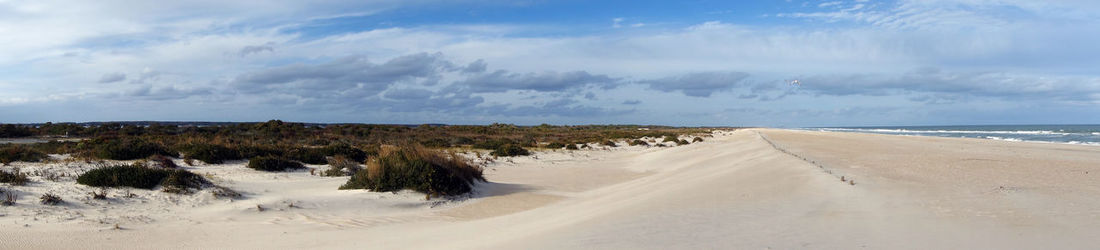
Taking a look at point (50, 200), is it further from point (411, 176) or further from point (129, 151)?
point (129, 151)

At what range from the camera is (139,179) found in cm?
978

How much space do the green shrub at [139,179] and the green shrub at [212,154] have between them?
5317mm

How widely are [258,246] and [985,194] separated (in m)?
→ 10.2

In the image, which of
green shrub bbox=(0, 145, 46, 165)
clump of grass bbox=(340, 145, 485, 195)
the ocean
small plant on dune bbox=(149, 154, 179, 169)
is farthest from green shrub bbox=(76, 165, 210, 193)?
the ocean

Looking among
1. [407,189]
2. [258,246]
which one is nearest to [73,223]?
[258,246]

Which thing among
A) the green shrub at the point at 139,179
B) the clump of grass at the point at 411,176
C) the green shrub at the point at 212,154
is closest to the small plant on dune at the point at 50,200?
the green shrub at the point at 139,179

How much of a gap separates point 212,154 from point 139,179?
5949 millimetres

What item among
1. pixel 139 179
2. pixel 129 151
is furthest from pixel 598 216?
pixel 129 151

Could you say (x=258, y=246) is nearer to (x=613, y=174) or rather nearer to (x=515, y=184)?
(x=515, y=184)

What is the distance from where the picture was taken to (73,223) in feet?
25.3

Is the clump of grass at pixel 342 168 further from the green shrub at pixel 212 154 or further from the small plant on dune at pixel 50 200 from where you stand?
the small plant on dune at pixel 50 200

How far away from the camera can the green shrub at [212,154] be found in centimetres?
1535

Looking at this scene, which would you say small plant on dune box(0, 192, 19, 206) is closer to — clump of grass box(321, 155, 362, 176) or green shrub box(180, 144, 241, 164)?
clump of grass box(321, 155, 362, 176)

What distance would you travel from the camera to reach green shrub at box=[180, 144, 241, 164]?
1535cm
